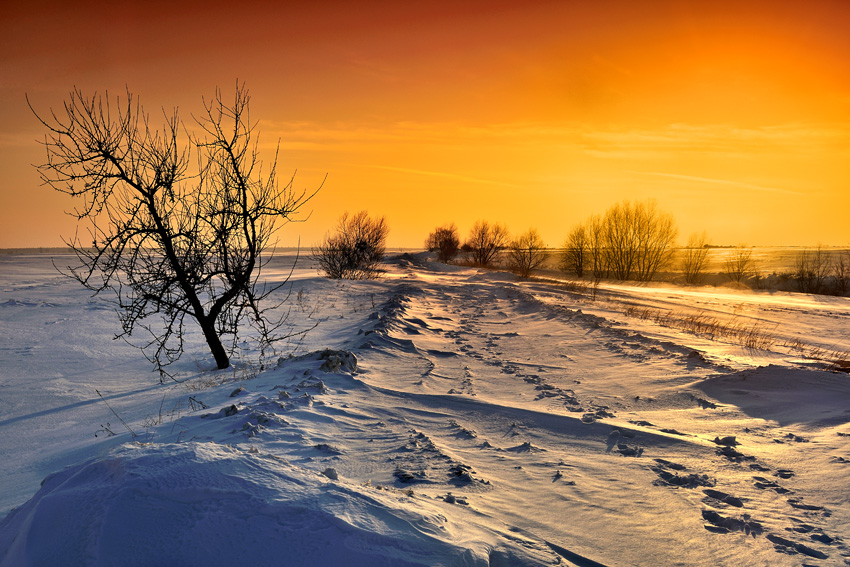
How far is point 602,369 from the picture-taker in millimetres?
6617

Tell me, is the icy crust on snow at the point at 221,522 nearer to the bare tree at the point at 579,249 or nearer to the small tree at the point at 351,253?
the small tree at the point at 351,253

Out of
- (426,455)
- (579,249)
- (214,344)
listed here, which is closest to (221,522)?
(426,455)

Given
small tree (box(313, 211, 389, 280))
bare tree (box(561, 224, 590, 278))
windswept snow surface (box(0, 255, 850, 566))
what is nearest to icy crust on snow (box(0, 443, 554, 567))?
windswept snow surface (box(0, 255, 850, 566))

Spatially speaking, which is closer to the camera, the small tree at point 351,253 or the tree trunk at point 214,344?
the tree trunk at point 214,344

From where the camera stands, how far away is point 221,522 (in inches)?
74.7

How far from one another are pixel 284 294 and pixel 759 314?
15.7 meters

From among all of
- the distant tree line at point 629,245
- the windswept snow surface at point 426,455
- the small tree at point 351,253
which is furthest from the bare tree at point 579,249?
the windswept snow surface at point 426,455

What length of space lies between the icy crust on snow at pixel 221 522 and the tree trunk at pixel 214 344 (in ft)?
15.5

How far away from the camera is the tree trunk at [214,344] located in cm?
687

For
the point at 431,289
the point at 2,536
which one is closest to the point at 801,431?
the point at 2,536

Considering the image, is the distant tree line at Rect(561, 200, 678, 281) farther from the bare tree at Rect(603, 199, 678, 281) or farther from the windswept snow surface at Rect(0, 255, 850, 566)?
the windswept snow surface at Rect(0, 255, 850, 566)

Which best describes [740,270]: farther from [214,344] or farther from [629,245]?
[214,344]

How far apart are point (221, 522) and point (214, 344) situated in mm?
5531

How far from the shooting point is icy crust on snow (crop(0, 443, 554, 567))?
178cm
